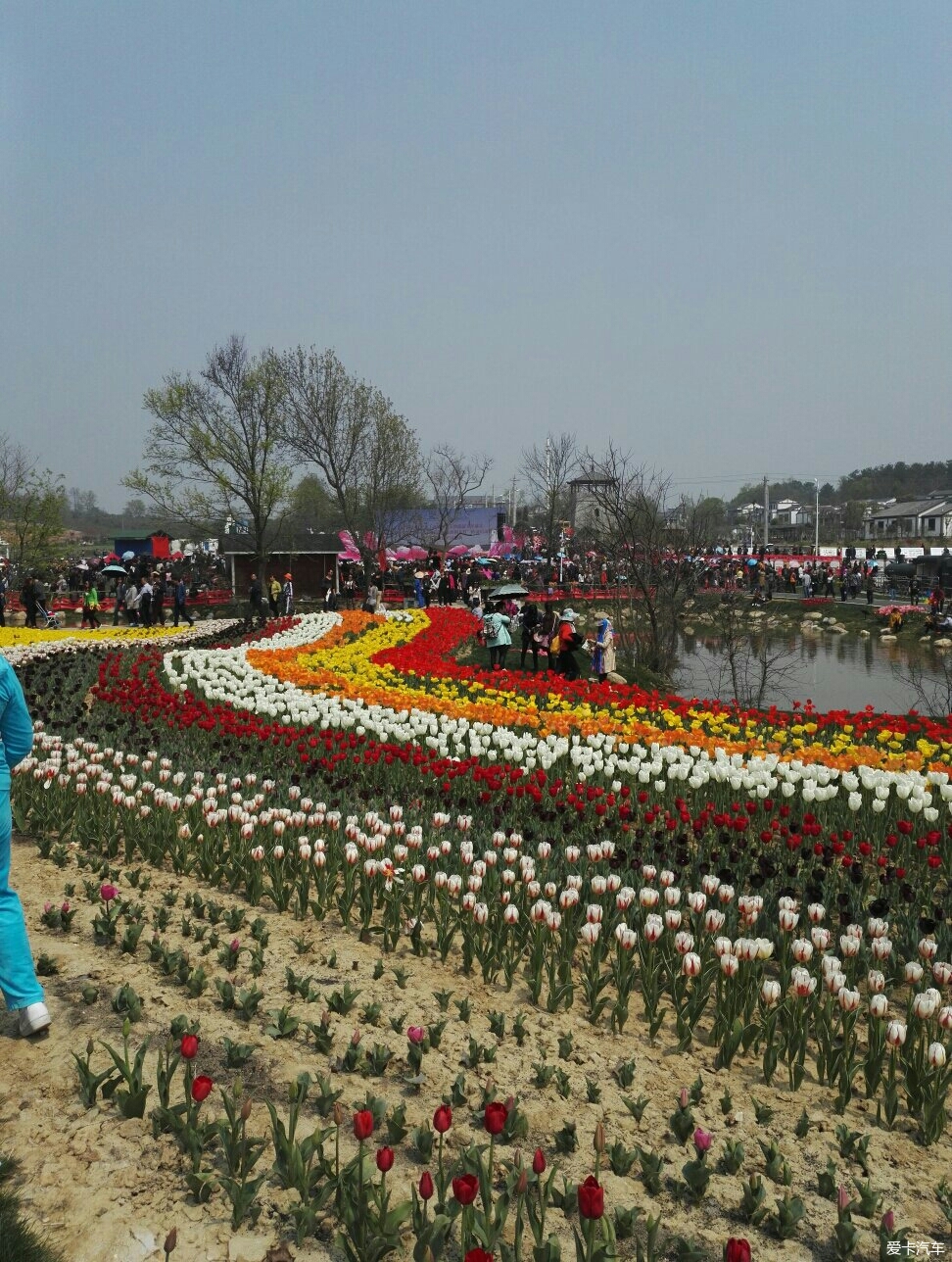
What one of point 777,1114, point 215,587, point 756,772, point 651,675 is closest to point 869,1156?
point 777,1114

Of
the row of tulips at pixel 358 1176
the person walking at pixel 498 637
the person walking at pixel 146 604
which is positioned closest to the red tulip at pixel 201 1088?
the row of tulips at pixel 358 1176

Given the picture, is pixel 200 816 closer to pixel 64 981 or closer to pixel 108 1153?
pixel 64 981

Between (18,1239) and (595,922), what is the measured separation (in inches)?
113

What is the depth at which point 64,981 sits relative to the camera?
490cm

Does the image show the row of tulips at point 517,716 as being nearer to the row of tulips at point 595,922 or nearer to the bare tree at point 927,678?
the row of tulips at point 595,922

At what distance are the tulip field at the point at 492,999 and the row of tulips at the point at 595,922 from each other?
0.03 metres

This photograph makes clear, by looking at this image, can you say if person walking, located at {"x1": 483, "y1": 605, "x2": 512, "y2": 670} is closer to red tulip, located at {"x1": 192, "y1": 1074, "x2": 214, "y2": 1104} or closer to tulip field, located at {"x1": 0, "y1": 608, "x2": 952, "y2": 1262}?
tulip field, located at {"x1": 0, "y1": 608, "x2": 952, "y2": 1262}

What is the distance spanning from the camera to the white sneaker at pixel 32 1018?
14.2ft

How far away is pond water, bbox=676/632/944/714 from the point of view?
1891cm

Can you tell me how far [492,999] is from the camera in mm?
4949

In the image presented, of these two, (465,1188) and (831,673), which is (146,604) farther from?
(465,1188)

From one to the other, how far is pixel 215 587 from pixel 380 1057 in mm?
40883

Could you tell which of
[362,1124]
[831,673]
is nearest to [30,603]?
[831,673]

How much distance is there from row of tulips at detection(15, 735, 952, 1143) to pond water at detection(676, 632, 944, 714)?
11.7 meters
